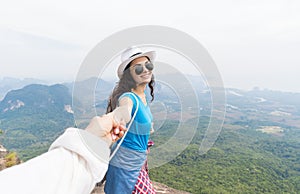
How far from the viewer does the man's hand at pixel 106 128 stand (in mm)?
688

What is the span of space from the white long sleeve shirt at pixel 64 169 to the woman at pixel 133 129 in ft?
1.42

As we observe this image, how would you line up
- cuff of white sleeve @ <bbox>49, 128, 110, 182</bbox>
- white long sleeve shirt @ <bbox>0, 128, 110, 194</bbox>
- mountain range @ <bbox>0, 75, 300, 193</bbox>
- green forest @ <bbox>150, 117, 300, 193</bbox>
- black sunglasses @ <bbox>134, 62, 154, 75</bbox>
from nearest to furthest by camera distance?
Result: white long sleeve shirt @ <bbox>0, 128, 110, 194</bbox>
cuff of white sleeve @ <bbox>49, 128, 110, 182</bbox>
mountain range @ <bbox>0, 75, 300, 193</bbox>
black sunglasses @ <bbox>134, 62, 154, 75</bbox>
green forest @ <bbox>150, 117, 300, 193</bbox>

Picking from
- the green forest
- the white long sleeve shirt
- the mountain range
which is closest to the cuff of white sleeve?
the white long sleeve shirt

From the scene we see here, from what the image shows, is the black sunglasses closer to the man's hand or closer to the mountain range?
the mountain range

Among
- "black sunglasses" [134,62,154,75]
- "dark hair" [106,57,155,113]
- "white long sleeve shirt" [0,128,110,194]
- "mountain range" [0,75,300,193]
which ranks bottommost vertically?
"mountain range" [0,75,300,193]

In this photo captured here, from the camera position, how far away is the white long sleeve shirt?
0.48m

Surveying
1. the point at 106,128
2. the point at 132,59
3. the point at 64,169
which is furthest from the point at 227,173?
the point at 64,169

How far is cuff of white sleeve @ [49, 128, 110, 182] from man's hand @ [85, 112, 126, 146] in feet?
0.05

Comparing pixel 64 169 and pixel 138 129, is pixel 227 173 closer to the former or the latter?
pixel 138 129

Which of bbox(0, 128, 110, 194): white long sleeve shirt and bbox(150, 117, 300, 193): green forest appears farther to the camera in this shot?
bbox(150, 117, 300, 193): green forest

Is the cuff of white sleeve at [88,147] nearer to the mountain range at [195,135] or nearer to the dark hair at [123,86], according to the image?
the mountain range at [195,135]

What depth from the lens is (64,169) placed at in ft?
1.82

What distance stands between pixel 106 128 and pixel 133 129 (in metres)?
0.46

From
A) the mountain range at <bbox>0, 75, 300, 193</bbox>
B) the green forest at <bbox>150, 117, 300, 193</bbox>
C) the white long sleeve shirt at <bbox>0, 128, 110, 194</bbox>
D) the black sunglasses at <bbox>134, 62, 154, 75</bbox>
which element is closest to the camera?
the white long sleeve shirt at <bbox>0, 128, 110, 194</bbox>
